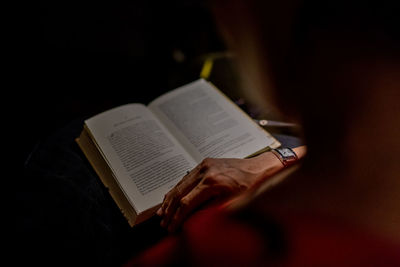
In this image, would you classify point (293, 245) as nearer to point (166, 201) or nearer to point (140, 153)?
point (166, 201)

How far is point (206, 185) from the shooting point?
760 millimetres

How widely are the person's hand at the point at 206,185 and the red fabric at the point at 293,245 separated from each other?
0.16 meters

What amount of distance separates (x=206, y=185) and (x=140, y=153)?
248 mm

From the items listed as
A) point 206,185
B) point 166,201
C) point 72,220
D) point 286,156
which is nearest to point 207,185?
point 206,185

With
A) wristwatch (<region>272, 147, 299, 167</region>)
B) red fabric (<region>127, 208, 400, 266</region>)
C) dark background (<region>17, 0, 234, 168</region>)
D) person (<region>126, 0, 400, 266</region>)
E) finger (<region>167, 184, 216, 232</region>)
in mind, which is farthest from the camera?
dark background (<region>17, 0, 234, 168</region>)

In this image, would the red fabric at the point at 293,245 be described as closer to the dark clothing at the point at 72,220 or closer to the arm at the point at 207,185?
the arm at the point at 207,185

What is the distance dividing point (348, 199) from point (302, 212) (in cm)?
7

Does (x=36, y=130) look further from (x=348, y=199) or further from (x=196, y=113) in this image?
(x=348, y=199)

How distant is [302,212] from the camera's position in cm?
53

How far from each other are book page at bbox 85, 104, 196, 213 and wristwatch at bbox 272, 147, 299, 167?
215 mm

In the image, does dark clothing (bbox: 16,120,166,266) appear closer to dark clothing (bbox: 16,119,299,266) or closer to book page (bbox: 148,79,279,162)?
dark clothing (bbox: 16,119,299,266)

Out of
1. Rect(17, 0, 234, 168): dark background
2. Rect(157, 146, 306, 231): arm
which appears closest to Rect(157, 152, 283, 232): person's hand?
Rect(157, 146, 306, 231): arm

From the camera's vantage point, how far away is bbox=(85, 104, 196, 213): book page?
2.75 ft

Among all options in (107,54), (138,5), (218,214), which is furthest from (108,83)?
(218,214)
